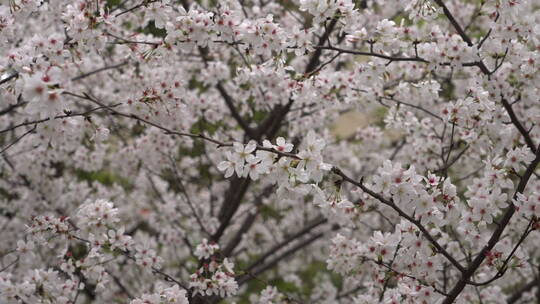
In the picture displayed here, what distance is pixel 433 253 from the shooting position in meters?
3.68

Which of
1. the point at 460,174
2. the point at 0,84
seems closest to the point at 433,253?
the point at 0,84

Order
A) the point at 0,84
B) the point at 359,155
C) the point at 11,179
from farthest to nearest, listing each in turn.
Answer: the point at 359,155 < the point at 11,179 < the point at 0,84

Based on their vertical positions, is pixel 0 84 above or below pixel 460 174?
below

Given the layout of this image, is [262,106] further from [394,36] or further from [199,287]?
[199,287]

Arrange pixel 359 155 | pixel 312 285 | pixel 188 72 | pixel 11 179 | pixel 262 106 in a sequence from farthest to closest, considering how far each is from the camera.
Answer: pixel 312 285, pixel 359 155, pixel 188 72, pixel 11 179, pixel 262 106

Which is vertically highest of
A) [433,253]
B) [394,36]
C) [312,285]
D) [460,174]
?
[460,174]

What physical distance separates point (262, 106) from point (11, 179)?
354 centimetres

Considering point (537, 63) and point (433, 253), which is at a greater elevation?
point (537, 63)

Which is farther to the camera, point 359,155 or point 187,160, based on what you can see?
point 359,155

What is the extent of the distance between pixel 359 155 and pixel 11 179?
17.0 ft

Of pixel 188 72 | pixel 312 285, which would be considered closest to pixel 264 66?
pixel 188 72

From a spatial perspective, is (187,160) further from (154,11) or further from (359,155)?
(154,11)

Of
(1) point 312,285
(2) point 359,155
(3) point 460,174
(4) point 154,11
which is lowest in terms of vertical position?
(4) point 154,11

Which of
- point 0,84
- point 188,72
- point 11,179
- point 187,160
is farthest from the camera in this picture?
point 187,160
